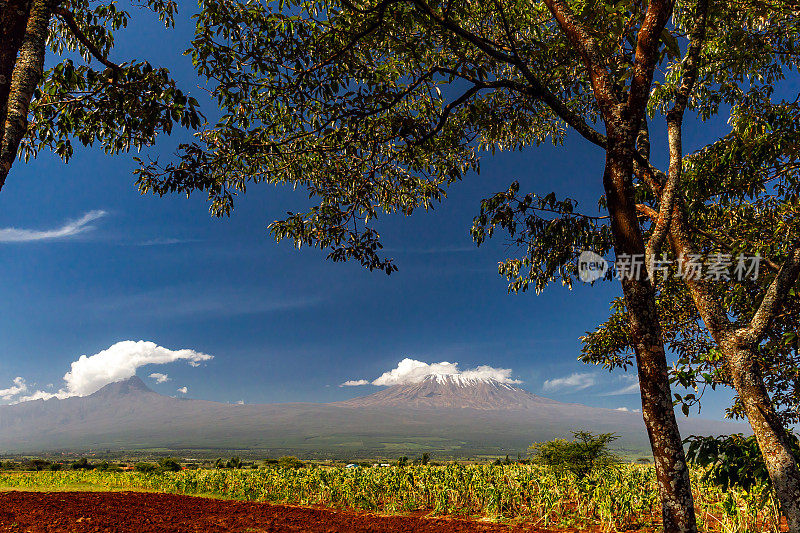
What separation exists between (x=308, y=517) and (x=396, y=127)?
10214mm

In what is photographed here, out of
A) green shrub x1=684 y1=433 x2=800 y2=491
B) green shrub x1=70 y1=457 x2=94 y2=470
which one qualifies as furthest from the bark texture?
green shrub x1=70 y1=457 x2=94 y2=470

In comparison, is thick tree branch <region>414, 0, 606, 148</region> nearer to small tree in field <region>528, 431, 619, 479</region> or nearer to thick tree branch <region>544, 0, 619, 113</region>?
thick tree branch <region>544, 0, 619, 113</region>

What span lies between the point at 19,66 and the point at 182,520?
10555 millimetres

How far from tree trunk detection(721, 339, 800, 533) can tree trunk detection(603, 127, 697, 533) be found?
1.75 m

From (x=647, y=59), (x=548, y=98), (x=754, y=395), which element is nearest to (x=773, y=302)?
(x=754, y=395)

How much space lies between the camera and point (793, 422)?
40.4ft

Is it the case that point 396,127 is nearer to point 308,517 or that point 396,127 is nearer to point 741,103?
point 741,103

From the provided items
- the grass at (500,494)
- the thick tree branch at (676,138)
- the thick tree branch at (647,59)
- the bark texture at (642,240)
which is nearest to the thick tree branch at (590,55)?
the bark texture at (642,240)

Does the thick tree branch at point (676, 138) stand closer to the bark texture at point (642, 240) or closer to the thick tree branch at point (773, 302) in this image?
the bark texture at point (642, 240)

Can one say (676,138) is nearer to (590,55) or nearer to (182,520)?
(590,55)

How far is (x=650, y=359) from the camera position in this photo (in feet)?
17.9

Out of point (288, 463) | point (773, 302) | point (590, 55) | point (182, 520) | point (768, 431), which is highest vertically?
point (590, 55)

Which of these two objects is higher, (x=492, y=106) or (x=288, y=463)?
(x=492, y=106)

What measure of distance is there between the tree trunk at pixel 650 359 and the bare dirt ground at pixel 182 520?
5.05 metres
